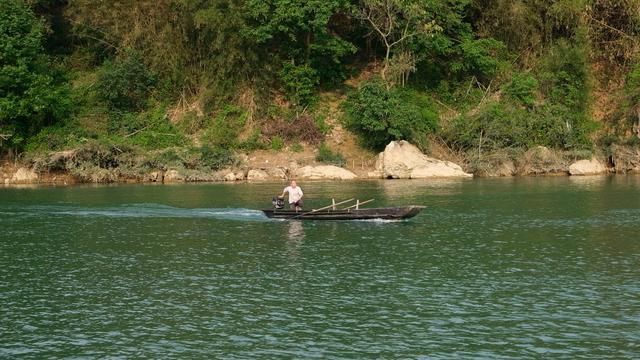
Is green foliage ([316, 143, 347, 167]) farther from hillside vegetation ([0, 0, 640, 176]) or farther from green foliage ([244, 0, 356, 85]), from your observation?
green foliage ([244, 0, 356, 85])

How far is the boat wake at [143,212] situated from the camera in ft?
132

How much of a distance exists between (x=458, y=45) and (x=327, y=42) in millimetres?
11033

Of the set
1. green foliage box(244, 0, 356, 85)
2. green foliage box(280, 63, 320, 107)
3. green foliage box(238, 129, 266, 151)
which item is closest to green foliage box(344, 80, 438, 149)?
green foliage box(280, 63, 320, 107)

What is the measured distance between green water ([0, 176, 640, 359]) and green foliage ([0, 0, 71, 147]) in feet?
61.7

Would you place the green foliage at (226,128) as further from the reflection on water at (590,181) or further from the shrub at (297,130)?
the reflection on water at (590,181)

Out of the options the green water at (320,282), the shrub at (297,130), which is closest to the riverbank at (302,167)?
the shrub at (297,130)

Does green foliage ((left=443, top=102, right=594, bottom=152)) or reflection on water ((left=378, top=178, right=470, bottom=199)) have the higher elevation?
green foliage ((left=443, top=102, right=594, bottom=152))

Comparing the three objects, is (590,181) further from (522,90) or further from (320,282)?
(320,282)

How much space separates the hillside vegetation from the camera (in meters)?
61.1

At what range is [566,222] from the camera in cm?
3653

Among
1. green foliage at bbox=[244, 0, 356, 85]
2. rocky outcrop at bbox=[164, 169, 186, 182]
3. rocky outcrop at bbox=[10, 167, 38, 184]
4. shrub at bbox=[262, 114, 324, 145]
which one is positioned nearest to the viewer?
rocky outcrop at bbox=[10, 167, 38, 184]

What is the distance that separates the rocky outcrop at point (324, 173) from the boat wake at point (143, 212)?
1825cm

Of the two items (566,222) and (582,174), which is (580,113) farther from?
(566,222)

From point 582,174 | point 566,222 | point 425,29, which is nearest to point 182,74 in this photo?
point 425,29
